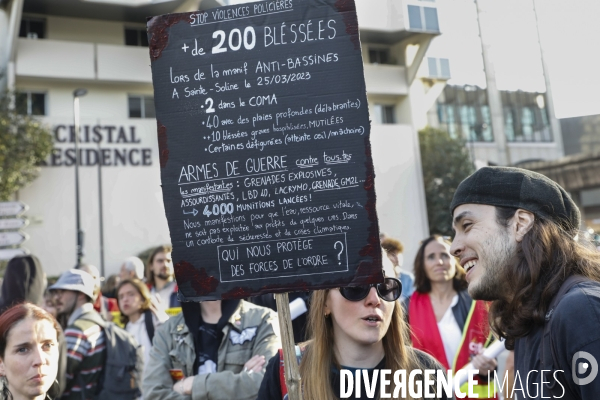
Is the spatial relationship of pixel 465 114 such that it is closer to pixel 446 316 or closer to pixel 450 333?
pixel 446 316

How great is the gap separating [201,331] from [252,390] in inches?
22.0

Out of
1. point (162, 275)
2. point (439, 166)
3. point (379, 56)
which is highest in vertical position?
point (379, 56)

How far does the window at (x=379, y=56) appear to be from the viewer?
3136 centimetres

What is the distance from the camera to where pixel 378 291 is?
2998 millimetres

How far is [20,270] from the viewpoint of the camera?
551 centimetres

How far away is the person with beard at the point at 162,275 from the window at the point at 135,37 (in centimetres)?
2118

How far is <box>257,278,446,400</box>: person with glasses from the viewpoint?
9.55 feet

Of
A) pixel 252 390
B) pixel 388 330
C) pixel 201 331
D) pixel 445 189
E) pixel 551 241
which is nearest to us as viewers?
pixel 551 241

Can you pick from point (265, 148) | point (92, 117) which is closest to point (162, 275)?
point (265, 148)

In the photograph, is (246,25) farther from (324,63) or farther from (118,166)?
(118,166)

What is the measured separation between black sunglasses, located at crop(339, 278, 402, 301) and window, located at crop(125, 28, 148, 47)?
25891 millimetres

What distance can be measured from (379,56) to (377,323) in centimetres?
2993

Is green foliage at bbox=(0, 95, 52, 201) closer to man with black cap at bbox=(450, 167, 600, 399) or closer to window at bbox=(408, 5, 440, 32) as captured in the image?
window at bbox=(408, 5, 440, 32)

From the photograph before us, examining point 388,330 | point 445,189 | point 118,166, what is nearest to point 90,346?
point 388,330
